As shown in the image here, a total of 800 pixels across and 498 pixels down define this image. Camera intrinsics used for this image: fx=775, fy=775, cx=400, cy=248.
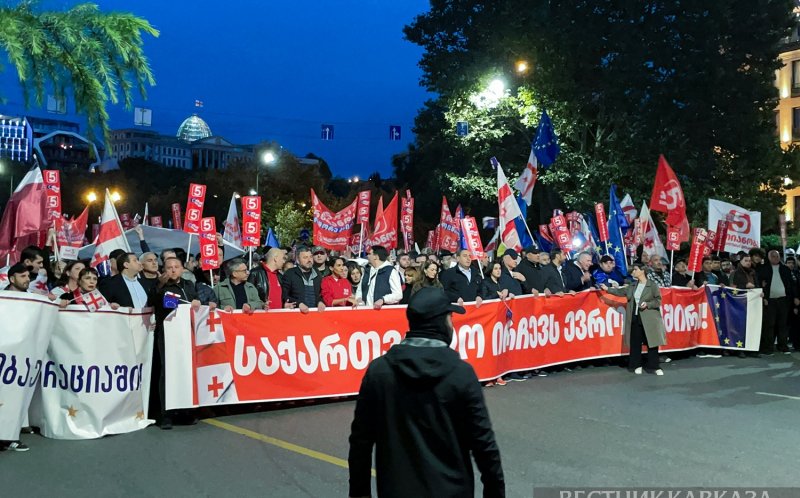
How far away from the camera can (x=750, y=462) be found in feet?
22.5

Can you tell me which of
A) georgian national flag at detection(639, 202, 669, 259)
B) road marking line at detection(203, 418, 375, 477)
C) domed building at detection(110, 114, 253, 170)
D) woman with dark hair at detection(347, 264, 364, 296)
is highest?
domed building at detection(110, 114, 253, 170)

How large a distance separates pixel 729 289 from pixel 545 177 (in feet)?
48.2

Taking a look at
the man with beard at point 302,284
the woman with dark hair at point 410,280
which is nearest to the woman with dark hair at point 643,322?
the woman with dark hair at point 410,280

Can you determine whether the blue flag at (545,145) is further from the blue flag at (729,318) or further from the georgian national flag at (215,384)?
the georgian national flag at (215,384)

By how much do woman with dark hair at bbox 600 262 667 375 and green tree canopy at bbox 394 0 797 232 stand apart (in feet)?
51.1

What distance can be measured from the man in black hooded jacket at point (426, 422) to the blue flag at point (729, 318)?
12.5 metres

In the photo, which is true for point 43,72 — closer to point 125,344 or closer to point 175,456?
point 175,456

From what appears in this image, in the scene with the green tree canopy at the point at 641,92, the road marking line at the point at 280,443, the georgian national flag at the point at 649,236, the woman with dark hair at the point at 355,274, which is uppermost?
the green tree canopy at the point at 641,92

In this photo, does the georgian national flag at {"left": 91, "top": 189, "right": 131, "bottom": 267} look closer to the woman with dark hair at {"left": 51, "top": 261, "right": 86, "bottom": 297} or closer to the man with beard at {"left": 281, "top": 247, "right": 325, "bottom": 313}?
the woman with dark hair at {"left": 51, "top": 261, "right": 86, "bottom": 297}

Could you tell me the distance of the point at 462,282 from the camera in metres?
11.5

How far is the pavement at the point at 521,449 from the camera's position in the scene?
20.2 ft

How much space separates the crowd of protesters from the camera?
28.3 ft

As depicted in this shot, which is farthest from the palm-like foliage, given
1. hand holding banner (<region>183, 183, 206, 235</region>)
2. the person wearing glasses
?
hand holding banner (<region>183, 183, 206, 235</region>)

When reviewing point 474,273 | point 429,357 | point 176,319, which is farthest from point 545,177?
point 429,357
